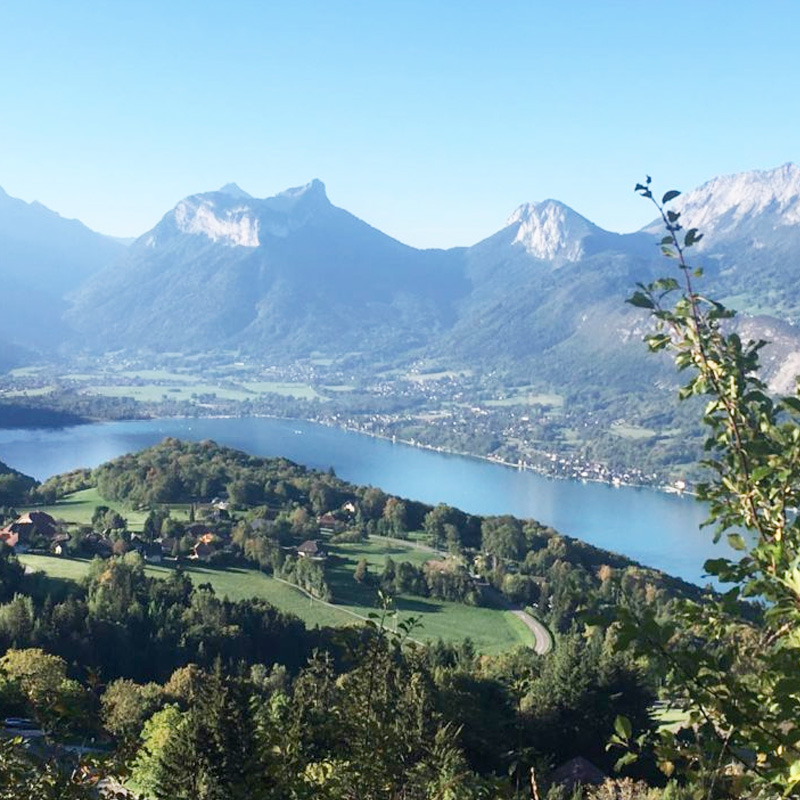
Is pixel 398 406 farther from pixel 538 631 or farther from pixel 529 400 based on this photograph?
pixel 538 631

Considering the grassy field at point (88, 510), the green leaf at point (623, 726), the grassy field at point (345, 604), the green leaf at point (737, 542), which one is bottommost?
the grassy field at point (88, 510)

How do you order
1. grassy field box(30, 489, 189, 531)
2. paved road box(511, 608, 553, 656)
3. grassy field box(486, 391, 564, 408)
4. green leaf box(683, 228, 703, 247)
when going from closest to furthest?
green leaf box(683, 228, 703, 247), paved road box(511, 608, 553, 656), grassy field box(30, 489, 189, 531), grassy field box(486, 391, 564, 408)

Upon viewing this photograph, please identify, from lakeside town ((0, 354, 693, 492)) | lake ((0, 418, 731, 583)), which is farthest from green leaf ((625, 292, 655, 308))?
lakeside town ((0, 354, 693, 492))

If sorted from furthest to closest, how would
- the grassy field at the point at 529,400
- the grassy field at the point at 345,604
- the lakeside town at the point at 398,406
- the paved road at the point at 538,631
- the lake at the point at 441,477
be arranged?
the grassy field at the point at 529,400, the lakeside town at the point at 398,406, the lake at the point at 441,477, the grassy field at the point at 345,604, the paved road at the point at 538,631

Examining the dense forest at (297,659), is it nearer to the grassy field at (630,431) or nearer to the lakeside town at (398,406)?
the lakeside town at (398,406)

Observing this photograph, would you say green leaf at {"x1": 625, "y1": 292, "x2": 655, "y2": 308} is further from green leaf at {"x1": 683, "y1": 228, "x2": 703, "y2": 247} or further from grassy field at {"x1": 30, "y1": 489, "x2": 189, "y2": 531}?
grassy field at {"x1": 30, "y1": 489, "x2": 189, "y2": 531}

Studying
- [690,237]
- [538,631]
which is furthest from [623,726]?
[538,631]

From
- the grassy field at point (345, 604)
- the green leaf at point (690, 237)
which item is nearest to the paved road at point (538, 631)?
the grassy field at point (345, 604)
